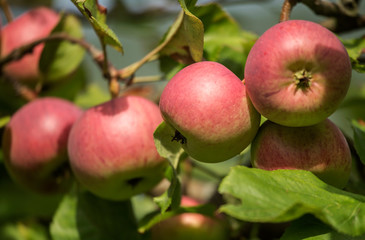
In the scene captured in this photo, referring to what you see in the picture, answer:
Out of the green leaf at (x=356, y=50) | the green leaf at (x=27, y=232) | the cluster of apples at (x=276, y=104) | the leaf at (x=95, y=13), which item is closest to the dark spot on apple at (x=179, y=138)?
the cluster of apples at (x=276, y=104)

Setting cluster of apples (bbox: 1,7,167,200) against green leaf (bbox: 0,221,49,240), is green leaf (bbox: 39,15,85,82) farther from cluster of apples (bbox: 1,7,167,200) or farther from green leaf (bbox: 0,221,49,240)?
green leaf (bbox: 0,221,49,240)

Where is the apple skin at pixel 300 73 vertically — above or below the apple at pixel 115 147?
above

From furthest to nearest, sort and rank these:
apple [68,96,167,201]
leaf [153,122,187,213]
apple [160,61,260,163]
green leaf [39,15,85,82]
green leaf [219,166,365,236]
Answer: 1. green leaf [39,15,85,82]
2. apple [68,96,167,201]
3. leaf [153,122,187,213]
4. apple [160,61,260,163]
5. green leaf [219,166,365,236]

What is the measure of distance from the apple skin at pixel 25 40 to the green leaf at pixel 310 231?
1029 millimetres

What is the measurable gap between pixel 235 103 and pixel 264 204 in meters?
0.17

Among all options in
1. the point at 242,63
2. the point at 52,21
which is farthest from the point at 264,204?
the point at 52,21

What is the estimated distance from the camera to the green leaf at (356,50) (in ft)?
2.77

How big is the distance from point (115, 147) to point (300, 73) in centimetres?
43

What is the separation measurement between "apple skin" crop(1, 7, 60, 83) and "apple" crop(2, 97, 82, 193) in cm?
27

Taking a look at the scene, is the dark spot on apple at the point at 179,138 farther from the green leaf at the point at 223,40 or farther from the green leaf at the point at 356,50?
the green leaf at the point at 356,50

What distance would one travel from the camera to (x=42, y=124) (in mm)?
1181

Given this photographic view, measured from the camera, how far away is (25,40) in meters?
1.49

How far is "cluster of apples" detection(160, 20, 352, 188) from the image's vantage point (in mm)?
663

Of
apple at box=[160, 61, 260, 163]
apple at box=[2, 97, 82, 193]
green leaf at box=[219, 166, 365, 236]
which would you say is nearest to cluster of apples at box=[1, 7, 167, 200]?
apple at box=[2, 97, 82, 193]
